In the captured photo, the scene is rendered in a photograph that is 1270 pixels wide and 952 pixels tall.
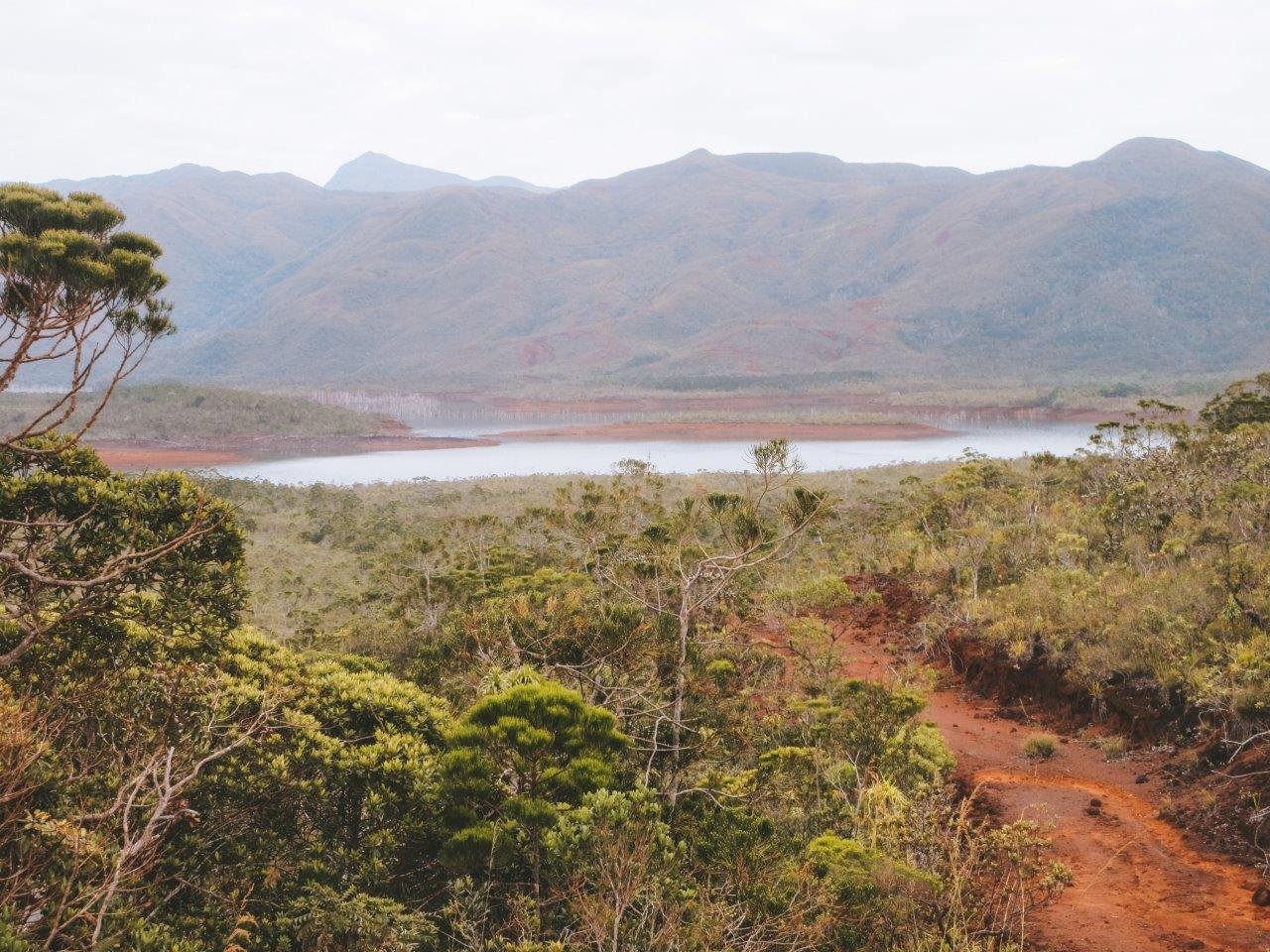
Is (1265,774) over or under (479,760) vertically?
under

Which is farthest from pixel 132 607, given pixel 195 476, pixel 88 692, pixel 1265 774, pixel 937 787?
pixel 195 476

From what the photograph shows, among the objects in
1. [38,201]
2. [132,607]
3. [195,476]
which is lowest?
[195,476]

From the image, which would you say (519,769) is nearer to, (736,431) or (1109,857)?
(1109,857)

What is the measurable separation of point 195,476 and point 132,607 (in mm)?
25354

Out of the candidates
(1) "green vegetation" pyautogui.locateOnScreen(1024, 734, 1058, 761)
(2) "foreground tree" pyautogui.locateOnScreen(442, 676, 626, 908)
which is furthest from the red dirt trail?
(2) "foreground tree" pyautogui.locateOnScreen(442, 676, 626, 908)

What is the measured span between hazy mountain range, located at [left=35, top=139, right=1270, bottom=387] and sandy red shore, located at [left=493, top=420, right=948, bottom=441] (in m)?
27.4

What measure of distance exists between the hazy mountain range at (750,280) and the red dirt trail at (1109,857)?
7718cm

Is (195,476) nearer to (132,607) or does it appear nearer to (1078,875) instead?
(132,607)

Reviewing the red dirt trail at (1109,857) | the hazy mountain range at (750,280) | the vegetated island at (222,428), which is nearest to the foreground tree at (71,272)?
the red dirt trail at (1109,857)

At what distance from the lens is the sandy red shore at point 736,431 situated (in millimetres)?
53875

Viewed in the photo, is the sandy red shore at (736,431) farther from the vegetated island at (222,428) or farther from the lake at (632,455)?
the vegetated island at (222,428)

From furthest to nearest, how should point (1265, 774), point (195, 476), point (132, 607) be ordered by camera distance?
point (195, 476) < point (1265, 774) < point (132, 607)

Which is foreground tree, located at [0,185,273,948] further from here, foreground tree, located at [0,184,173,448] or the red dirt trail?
the red dirt trail

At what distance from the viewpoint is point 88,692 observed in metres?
5.13
